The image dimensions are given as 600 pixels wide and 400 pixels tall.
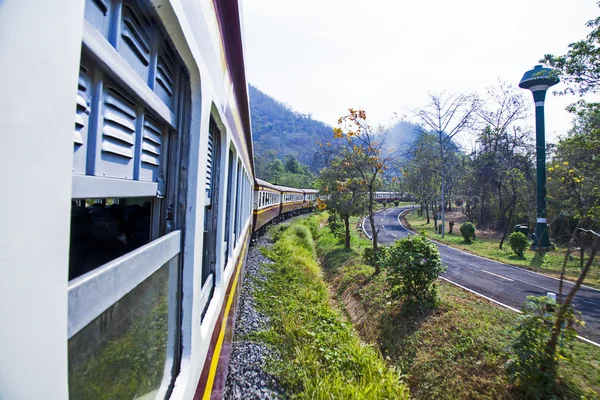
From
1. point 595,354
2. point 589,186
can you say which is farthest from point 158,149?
point 589,186

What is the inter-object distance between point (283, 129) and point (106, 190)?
13588 centimetres

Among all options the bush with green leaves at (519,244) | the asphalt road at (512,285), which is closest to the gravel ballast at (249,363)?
the asphalt road at (512,285)

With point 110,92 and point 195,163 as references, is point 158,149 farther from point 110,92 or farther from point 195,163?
point 110,92

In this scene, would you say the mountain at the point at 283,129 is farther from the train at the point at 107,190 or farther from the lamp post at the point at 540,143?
the train at the point at 107,190

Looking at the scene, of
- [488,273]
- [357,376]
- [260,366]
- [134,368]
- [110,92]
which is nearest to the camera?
[110,92]

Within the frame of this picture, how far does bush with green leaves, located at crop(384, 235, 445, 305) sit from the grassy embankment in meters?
0.30

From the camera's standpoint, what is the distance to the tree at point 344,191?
36.6ft

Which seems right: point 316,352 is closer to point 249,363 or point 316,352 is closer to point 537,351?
point 249,363

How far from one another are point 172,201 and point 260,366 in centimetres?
295

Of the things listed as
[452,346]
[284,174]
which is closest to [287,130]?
[284,174]

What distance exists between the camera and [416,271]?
624cm

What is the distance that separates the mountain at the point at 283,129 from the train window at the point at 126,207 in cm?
9533

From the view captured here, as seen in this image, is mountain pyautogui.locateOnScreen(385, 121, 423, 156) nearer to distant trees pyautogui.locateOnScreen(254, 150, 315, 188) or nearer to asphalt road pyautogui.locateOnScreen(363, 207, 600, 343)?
asphalt road pyautogui.locateOnScreen(363, 207, 600, 343)

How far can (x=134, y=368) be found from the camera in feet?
3.30
